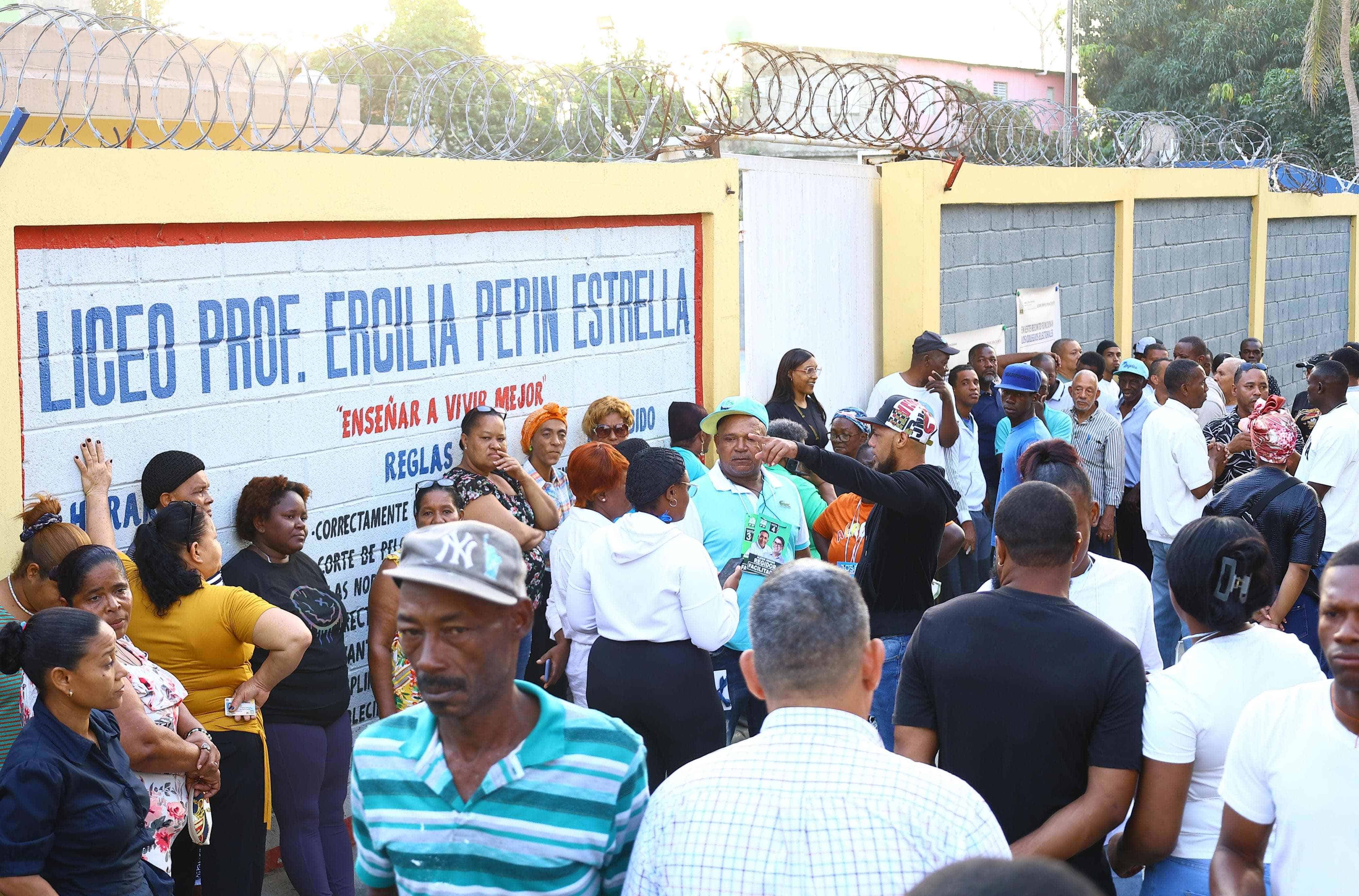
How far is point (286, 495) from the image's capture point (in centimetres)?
491

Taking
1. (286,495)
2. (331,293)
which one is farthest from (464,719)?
(331,293)

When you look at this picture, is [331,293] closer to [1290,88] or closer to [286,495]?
[286,495]

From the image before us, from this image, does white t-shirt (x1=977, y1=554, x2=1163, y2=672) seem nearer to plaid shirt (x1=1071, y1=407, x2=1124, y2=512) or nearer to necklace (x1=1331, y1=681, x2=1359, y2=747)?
necklace (x1=1331, y1=681, x2=1359, y2=747)

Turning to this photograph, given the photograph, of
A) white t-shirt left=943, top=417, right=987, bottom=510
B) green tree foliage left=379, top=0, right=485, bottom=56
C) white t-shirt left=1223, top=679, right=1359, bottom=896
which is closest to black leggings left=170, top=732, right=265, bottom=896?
white t-shirt left=1223, top=679, right=1359, bottom=896

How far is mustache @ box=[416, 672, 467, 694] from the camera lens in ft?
7.06

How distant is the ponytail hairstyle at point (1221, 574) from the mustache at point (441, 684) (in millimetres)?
1823

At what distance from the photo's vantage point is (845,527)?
19.5 ft

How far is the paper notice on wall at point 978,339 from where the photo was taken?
9914mm

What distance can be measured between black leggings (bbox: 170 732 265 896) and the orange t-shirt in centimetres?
257

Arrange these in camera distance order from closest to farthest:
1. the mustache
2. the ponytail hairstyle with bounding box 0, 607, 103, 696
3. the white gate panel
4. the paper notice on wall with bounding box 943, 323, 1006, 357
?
the mustache, the ponytail hairstyle with bounding box 0, 607, 103, 696, the white gate panel, the paper notice on wall with bounding box 943, 323, 1006, 357

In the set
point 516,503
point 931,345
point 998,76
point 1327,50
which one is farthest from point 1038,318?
point 998,76

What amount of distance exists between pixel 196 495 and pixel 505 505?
149 centimetres

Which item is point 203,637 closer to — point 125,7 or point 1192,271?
point 1192,271

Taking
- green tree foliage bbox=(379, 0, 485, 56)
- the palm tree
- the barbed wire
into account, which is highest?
green tree foliage bbox=(379, 0, 485, 56)
